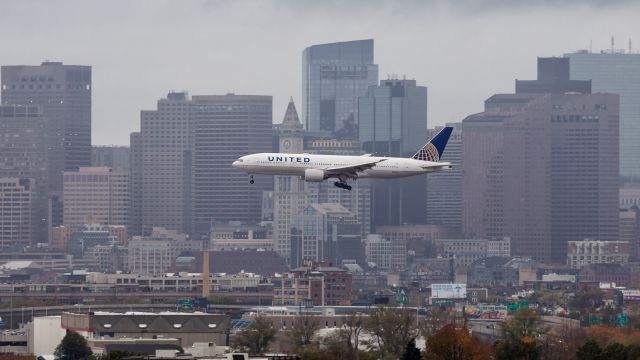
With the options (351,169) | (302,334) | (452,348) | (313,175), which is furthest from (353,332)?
(452,348)

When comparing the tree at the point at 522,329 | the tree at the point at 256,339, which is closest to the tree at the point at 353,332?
the tree at the point at 256,339

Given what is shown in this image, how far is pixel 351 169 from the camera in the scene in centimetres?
16350

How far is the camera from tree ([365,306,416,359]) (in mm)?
167750

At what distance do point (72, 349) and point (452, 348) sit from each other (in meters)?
43.6

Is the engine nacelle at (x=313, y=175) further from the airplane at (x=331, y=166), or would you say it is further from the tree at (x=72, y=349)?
the tree at (x=72, y=349)

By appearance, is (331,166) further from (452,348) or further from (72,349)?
(452,348)

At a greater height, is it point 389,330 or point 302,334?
point 389,330

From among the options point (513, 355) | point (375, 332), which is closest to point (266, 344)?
point (375, 332)

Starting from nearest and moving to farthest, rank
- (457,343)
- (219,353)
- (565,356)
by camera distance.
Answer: (457,343)
(219,353)
(565,356)

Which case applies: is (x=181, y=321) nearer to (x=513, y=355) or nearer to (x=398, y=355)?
(x=398, y=355)

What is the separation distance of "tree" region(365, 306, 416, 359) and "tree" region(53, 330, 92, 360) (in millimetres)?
20407

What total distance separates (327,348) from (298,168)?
12.5 m

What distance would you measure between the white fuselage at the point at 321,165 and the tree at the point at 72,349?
18075 millimetres

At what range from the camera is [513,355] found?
13938 cm
